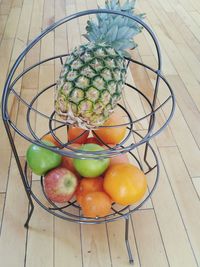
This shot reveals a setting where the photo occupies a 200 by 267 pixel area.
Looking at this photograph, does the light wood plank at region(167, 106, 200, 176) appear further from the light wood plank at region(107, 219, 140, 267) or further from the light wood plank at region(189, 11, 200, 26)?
the light wood plank at region(189, 11, 200, 26)

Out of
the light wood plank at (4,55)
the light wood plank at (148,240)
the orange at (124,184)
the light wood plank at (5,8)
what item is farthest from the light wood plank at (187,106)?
the light wood plank at (5,8)

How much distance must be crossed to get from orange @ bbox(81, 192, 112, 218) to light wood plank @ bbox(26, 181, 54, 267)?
0.58 ft

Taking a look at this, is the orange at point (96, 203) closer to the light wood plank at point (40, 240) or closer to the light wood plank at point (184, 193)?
the light wood plank at point (40, 240)

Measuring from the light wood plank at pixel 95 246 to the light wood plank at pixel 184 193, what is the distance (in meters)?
0.25

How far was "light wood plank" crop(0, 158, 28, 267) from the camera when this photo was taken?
2.78 ft

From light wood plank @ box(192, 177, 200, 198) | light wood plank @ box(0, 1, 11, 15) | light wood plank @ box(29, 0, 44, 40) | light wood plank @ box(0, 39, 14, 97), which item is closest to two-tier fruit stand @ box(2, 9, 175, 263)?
light wood plank @ box(192, 177, 200, 198)

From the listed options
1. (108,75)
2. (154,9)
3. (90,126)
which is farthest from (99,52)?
(154,9)

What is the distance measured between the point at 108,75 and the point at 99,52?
0.05 meters

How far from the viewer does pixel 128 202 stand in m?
0.77

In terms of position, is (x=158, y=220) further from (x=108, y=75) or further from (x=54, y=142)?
(x=108, y=75)

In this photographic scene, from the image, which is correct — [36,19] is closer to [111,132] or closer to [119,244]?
[111,132]

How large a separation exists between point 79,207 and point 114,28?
1.64ft

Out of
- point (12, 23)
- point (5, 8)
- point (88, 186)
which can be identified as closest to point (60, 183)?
point (88, 186)

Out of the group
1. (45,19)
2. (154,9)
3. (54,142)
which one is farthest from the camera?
(154,9)
